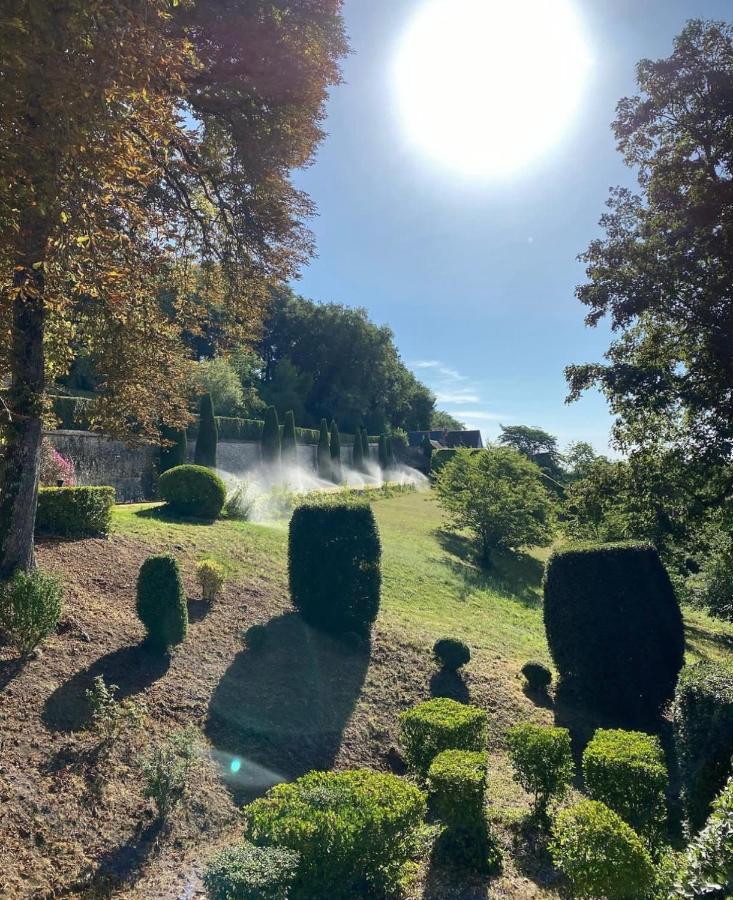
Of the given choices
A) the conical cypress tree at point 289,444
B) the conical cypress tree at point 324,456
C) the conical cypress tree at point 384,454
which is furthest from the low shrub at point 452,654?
the conical cypress tree at point 384,454

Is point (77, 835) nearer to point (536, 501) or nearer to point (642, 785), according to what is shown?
point (642, 785)

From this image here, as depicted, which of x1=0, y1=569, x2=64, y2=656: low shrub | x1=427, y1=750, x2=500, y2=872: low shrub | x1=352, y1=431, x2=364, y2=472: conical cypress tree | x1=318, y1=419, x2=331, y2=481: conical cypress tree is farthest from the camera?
x1=352, y1=431, x2=364, y2=472: conical cypress tree

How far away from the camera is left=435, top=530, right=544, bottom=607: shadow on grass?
55.7 ft

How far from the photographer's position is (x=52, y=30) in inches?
142

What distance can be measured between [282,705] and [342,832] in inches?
131

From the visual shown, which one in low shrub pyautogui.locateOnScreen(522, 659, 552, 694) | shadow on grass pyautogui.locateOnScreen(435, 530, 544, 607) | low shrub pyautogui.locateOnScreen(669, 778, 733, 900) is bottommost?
shadow on grass pyautogui.locateOnScreen(435, 530, 544, 607)

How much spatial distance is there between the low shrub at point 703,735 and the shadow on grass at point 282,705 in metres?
3.76

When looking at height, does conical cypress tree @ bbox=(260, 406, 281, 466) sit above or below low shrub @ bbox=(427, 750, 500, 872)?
above

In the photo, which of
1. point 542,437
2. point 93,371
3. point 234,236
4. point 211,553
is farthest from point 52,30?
point 542,437

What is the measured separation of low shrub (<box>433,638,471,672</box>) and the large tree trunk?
6.46 meters

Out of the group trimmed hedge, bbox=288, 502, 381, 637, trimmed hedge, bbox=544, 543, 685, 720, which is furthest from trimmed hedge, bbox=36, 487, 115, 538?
trimmed hedge, bbox=544, 543, 685, 720

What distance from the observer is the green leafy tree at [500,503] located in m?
21.1

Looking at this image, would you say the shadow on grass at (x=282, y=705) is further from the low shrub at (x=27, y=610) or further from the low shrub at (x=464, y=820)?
the low shrub at (x=27, y=610)

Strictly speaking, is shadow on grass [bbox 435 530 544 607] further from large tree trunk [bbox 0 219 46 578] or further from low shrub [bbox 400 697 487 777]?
large tree trunk [bbox 0 219 46 578]
